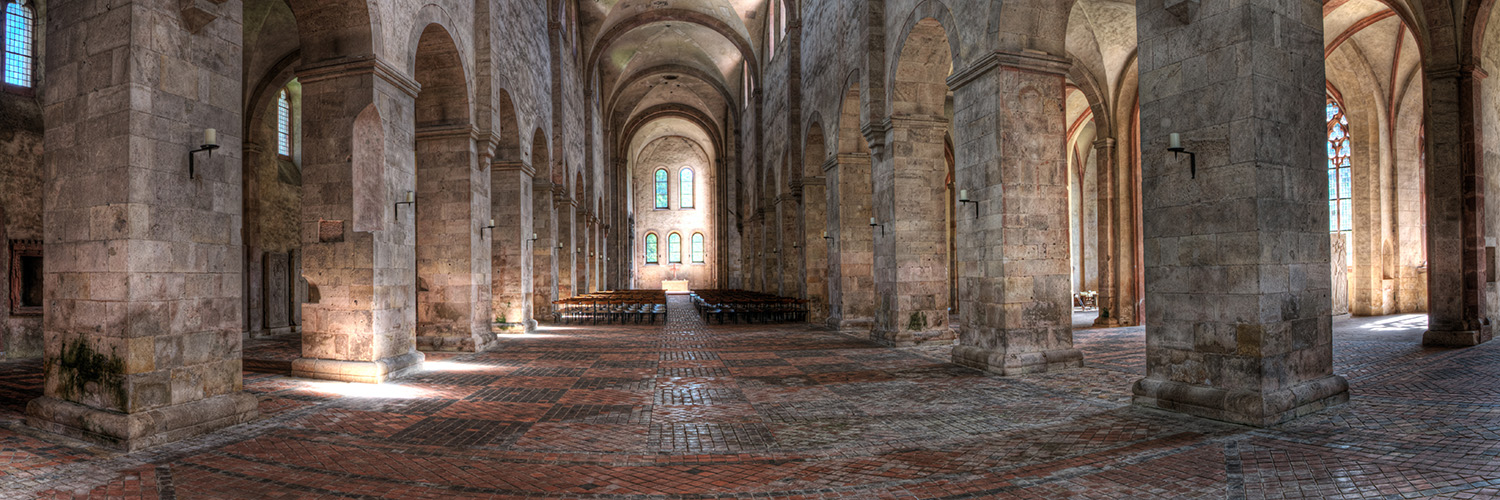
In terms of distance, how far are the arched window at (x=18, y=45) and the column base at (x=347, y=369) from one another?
819 centimetres

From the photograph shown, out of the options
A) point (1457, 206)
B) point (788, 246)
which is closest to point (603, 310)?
point (788, 246)

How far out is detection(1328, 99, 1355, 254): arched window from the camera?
2145 cm

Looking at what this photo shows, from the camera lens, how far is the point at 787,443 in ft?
19.4

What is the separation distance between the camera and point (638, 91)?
139ft

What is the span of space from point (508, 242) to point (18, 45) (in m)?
8.61

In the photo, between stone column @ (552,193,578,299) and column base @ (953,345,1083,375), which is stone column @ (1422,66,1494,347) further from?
stone column @ (552,193,578,299)

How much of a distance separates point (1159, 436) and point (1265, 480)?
119 centimetres

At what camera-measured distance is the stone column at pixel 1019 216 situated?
942 cm

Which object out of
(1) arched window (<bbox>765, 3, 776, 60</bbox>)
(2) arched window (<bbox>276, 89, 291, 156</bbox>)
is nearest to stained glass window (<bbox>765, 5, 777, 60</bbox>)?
(1) arched window (<bbox>765, 3, 776, 60</bbox>)

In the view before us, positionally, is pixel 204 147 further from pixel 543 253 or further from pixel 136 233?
pixel 543 253

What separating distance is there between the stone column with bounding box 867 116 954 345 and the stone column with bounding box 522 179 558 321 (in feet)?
34.8

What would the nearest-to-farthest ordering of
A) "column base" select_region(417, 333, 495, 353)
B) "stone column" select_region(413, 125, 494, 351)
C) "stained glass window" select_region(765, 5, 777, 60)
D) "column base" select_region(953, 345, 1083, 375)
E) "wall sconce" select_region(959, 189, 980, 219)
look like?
1. "column base" select_region(953, 345, 1083, 375)
2. "wall sconce" select_region(959, 189, 980, 219)
3. "column base" select_region(417, 333, 495, 353)
4. "stone column" select_region(413, 125, 494, 351)
5. "stained glass window" select_region(765, 5, 777, 60)

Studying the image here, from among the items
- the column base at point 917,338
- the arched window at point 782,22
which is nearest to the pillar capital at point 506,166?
the column base at point 917,338

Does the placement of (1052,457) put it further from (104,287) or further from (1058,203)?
(104,287)
